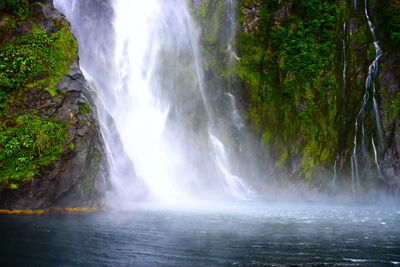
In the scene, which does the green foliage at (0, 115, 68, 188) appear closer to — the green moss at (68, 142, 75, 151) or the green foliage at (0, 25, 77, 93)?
the green moss at (68, 142, 75, 151)

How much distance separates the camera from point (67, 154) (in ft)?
37.0

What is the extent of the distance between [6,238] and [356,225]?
9.09 meters

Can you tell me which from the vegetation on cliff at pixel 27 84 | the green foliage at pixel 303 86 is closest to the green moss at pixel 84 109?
the vegetation on cliff at pixel 27 84

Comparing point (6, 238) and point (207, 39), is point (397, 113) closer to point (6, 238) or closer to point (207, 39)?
point (207, 39)

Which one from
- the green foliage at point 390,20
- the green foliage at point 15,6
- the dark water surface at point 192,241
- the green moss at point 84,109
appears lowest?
the dark water surface at point 192,241

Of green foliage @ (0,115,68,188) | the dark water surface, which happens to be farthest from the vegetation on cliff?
the dark water surface

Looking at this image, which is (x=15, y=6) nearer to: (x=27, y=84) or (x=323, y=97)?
(x=27, y=84)

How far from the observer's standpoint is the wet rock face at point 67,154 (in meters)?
10.5

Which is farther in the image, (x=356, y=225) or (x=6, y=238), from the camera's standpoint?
(x=356, y=225)

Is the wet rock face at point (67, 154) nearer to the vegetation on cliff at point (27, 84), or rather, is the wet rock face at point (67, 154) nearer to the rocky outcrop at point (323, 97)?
the vegetation on cliff at point (27, 84)

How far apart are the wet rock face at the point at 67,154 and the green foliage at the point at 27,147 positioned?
237 mm

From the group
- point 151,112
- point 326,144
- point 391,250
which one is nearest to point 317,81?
point 326,144

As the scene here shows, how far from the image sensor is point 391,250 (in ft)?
20.9

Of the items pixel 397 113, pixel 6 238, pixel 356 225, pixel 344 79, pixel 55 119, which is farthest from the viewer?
pixel 344 79
